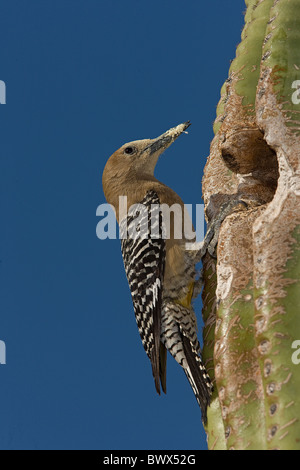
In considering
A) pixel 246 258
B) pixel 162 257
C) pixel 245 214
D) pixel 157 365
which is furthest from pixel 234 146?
pixel 157 365

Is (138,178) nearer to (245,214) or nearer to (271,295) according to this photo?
(245,214)

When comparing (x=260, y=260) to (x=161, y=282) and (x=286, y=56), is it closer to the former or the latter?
(x=286, y=56)

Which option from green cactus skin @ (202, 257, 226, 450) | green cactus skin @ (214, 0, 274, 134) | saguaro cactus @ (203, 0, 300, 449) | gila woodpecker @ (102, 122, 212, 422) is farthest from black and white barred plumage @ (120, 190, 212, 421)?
green cactus skin @ (214, 0, 274, 134)

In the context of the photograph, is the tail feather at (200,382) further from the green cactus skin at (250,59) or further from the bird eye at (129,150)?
the bird eye at (129,150)

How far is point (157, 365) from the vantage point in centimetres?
397

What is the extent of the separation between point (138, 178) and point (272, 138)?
2400 mm

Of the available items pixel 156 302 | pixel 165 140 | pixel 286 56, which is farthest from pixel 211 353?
pixel 165 140

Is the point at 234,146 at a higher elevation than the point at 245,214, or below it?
higher

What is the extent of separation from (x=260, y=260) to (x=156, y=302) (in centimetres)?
153

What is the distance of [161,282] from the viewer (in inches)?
169

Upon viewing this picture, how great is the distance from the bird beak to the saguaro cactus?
114cm

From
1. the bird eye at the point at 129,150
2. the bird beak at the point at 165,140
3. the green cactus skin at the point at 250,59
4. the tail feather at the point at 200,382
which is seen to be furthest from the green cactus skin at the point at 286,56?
the bird eye at the point at 129,150

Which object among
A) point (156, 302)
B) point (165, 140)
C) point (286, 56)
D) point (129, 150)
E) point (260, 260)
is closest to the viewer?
point (260, 260)

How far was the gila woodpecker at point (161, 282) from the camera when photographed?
3.89m
